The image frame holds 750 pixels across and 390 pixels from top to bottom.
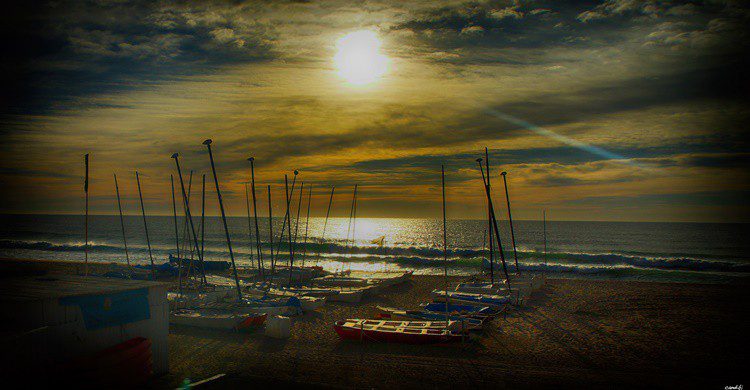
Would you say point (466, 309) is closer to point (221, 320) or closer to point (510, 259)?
point (221, 320)

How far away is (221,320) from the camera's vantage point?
19.7 m

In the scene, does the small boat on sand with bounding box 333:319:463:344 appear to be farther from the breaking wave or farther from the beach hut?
the breaking wave

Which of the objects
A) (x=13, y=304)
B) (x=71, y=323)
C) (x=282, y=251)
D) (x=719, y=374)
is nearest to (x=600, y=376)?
(x=719, y=374)

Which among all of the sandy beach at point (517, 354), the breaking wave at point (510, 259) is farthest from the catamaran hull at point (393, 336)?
the breaking wave at point (510, 259)

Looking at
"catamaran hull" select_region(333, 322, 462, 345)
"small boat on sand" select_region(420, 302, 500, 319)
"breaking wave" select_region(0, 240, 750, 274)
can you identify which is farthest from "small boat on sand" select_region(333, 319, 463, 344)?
"breaking wave" select_region(0, 240, 750, 274)

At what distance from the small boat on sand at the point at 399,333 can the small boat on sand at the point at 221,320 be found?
3.86 meters

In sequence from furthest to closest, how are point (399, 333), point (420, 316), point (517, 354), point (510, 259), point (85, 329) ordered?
1. point (510, 259)
2. point (420, 316)
3. point (399, 333)
4. point (517, 354)
5. point (85, 329)

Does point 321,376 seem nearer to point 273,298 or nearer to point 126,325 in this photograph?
point 126,325

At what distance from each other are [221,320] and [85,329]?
336 inches

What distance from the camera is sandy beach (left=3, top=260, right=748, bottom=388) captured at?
44.5ft

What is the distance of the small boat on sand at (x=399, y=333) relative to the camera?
1750 centimetres

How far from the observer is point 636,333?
1977 cm

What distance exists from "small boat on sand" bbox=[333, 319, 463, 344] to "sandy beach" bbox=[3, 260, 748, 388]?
367mm

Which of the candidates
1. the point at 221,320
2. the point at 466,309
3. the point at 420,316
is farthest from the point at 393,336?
the point at 221,320
